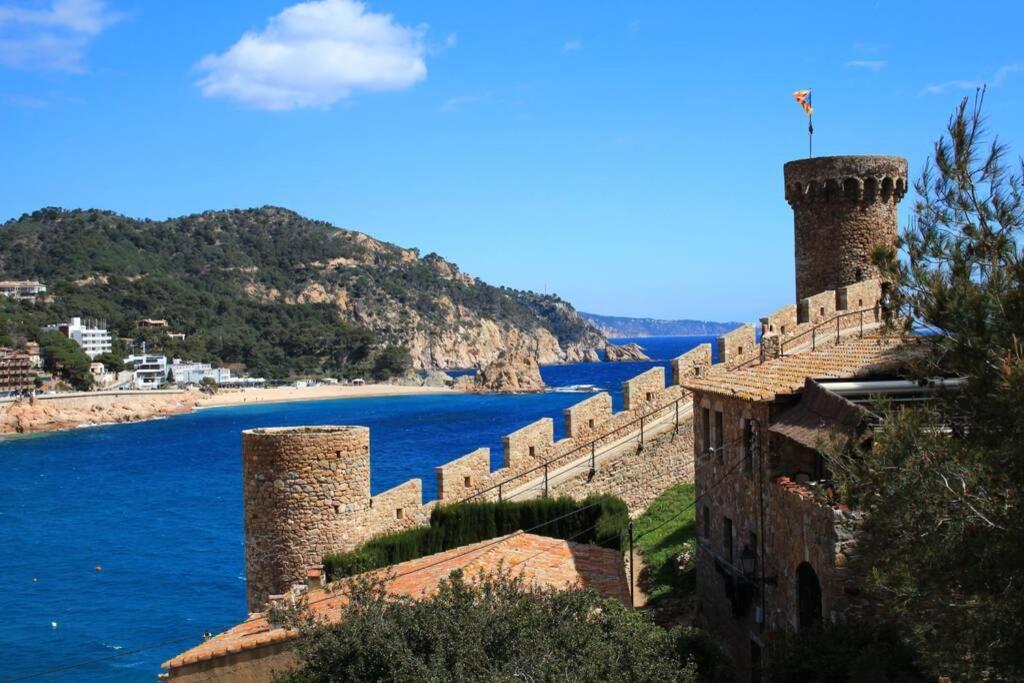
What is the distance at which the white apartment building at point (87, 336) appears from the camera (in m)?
109

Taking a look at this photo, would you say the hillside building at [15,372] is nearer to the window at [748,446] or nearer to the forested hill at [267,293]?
the forested hill at [267,293]

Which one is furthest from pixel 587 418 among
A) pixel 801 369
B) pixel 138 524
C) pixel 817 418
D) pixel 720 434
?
pixel 138 524

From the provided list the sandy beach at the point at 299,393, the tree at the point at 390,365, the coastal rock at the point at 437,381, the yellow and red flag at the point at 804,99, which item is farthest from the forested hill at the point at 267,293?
the yellow and red flag at the point at 804,99

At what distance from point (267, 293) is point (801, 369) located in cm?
14384

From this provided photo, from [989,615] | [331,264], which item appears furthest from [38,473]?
[331,264]

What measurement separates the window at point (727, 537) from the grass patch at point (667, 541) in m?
2.50

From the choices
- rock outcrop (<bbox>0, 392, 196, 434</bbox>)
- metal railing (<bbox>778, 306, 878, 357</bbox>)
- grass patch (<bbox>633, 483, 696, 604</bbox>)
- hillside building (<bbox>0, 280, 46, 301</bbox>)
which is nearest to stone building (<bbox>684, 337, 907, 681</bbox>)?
grass patch (<bbox>633, 483, 696, 604</bbox>)

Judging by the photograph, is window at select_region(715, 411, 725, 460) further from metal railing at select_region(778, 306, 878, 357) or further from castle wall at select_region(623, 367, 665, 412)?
castle wall at select_region(623, 367, 665, 412)

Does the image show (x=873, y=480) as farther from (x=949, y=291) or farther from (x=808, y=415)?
(x=808, y=415)

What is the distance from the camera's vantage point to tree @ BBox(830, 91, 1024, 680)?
6.71 m

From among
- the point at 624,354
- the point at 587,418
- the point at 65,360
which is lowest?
the point at 624,354

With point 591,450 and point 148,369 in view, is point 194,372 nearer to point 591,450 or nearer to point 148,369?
point 148,369

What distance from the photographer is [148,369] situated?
372ft

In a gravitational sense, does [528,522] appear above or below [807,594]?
below
